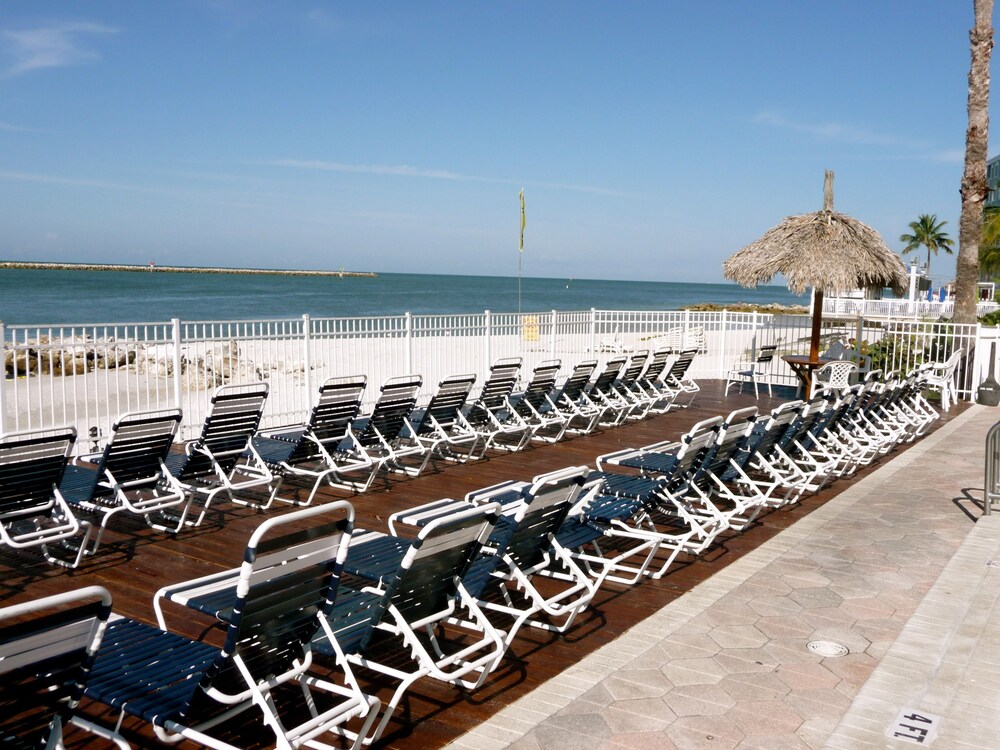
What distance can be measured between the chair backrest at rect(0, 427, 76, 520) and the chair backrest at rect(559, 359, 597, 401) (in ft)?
20.3

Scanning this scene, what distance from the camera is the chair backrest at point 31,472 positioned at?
17.3 ft

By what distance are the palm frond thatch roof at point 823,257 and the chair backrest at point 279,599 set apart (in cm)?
1069

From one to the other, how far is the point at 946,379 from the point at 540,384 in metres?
8.09

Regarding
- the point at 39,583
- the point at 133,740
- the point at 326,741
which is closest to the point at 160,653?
the point at 133,740

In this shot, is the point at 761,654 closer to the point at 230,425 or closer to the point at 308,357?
the point at 230,425

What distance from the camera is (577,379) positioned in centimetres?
1070

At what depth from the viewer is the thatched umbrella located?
12859 mm

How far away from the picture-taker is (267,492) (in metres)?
7.71

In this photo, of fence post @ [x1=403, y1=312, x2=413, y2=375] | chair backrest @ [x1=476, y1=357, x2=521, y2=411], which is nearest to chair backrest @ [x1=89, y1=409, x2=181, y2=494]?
chair backrest @ [x1=476, y1=357, x2=521, y2=411]

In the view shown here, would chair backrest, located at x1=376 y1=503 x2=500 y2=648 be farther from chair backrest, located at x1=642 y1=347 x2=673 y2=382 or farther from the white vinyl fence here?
chair backrest, located at x1=642 y1=347 x2=673 y2=382

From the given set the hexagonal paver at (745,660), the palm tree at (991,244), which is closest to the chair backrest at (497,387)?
the hexagonal paver at (745,660)

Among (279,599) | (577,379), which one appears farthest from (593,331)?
(279,599)

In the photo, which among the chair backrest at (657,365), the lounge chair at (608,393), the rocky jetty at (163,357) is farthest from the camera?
the chair backrest at (657,365)

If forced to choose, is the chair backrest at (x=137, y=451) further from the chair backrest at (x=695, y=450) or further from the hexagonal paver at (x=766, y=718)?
the hexagonal paver at (x=766, y=718)
